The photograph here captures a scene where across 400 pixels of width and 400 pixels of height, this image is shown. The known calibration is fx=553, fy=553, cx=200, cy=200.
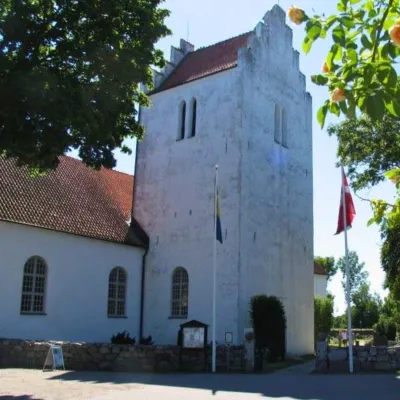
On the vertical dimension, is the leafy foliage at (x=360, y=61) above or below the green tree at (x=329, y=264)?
below

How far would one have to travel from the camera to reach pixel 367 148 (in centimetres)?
2573

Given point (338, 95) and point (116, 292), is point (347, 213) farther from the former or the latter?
point (338, 95)

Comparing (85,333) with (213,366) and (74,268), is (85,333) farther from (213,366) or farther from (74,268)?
(213,366)

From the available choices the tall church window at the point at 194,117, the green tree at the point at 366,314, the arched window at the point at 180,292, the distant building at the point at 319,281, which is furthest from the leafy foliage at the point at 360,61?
the green tree at the point at 366,314

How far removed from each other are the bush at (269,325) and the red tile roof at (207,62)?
1147 cm

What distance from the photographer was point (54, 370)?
1730cm

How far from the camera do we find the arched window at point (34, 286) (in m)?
22.8

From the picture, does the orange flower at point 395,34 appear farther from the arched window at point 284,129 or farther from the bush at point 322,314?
the bush at point 322,314

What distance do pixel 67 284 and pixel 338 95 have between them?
74.1 feet

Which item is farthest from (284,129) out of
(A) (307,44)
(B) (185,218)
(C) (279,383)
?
(A) (307,44)

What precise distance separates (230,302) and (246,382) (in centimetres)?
877

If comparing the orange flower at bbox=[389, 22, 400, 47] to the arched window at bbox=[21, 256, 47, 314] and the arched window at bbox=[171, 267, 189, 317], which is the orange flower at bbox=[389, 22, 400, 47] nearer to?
the arched window at bbox=[21, 256, 47, 314]

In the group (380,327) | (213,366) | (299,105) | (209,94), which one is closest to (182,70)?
(209,94)

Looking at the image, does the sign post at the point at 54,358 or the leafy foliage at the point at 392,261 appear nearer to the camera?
the sign post at the point at 54,358
